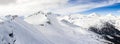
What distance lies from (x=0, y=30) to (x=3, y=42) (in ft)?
59.5

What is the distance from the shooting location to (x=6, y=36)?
17712 cm

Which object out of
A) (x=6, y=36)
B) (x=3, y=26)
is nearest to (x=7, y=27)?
(x=3, y=26)

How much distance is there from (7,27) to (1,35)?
22424 millimetres

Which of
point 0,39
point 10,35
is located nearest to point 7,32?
point 10,35

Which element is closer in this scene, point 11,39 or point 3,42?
point 3,42

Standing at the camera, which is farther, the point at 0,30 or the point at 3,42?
the point at 0,30

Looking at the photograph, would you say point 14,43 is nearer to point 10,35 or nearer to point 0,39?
point 10,35

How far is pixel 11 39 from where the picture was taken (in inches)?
7343

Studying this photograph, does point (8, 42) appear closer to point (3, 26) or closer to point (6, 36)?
point (6, 36)

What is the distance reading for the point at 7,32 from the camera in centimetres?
18512

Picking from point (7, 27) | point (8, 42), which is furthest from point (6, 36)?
point (7, 27)

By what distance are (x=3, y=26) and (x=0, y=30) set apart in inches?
249

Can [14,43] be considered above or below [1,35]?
below

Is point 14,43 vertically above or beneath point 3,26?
beneath
